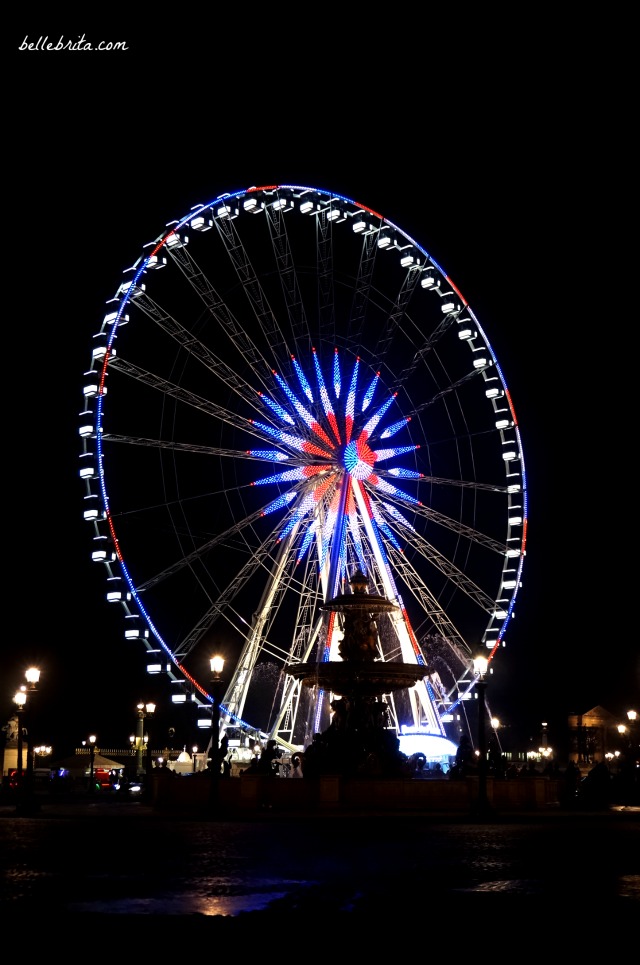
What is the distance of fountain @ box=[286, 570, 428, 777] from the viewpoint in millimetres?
27281

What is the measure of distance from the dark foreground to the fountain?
7771mm

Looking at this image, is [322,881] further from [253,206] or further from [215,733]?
[253,206]

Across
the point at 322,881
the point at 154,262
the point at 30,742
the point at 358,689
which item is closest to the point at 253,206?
the point at 154,262

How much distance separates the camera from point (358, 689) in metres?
28.5

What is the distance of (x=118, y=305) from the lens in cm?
3123

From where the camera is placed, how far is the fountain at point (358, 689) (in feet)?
89.5

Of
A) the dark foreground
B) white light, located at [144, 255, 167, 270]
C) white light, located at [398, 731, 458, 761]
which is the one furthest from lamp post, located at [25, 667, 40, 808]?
white light, located at [398, 731, 458, 761]

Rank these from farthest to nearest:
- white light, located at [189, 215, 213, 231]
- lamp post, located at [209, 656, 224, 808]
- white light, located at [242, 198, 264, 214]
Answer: white light, located at [242, 198, 264, 214] < white light, located at [189, 215, 213, 231] < lamp post, located at [209, 656, 224, 808]

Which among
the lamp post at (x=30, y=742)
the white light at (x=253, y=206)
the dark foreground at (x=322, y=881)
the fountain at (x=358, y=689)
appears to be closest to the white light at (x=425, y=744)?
the fountain at (x=358, y=689)

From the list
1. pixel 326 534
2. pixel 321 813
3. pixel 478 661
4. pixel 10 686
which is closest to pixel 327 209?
pixel 326 534

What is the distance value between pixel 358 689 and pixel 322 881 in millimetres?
17934

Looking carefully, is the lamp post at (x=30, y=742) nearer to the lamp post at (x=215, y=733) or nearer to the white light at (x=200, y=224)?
the lamp post at (x=215, y=733)

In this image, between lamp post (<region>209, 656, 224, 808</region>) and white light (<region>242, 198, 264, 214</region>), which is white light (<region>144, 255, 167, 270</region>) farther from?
lamp post (<region>209, 656, 224, 808</region>)

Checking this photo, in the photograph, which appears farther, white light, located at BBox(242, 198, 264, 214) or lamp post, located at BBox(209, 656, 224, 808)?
white light, located at BBox(242, 198, 264, 214)
